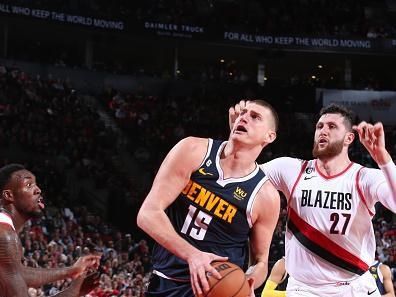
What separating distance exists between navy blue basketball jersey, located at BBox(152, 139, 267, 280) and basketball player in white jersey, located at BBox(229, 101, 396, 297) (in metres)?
1.39

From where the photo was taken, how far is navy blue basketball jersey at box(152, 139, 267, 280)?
4633 mm

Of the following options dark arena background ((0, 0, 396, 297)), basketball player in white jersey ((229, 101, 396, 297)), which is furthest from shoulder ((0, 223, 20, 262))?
dark arena background ((0, 0, 396, 297))

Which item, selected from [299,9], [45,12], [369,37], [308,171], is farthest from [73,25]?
[308,171]

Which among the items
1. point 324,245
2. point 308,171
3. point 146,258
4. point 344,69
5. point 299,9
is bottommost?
point 146,258

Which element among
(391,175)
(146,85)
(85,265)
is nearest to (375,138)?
(391,175)

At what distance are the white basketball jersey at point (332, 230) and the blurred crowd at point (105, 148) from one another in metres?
5.96

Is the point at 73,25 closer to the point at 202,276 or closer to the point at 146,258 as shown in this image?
the point at 146,258

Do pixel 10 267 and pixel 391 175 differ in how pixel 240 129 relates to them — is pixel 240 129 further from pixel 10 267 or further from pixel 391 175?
pixel 10 267

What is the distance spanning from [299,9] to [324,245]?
2576 centimetres

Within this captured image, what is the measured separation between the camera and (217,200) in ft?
15.2

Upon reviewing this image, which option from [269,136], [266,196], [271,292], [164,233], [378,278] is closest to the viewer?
[164,233]

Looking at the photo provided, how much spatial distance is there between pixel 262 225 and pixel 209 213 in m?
0.42

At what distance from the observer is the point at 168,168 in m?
4.53

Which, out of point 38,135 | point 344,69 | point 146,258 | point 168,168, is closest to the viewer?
point 168,168
